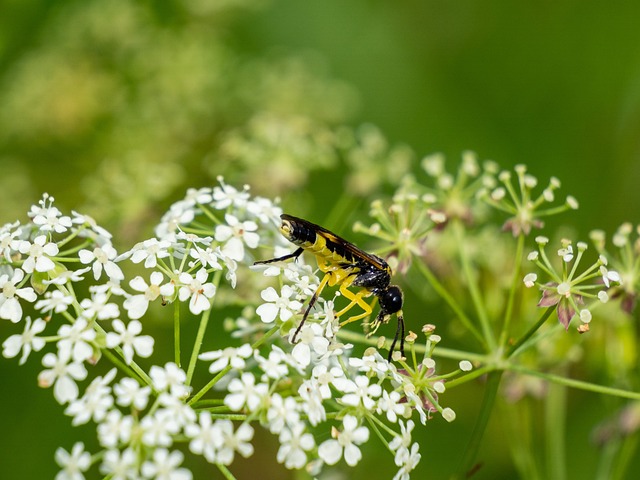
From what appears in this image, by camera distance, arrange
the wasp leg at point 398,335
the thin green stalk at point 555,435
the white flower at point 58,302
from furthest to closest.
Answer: the thin green stalk at point 555,435, the wasp leg at point 398,335, the white flower at point 58,302

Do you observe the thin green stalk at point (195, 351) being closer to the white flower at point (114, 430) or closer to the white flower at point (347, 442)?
the white flower at point (114, 430)

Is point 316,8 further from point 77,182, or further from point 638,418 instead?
point 638,418

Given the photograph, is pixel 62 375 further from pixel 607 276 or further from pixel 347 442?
pixel 607 276

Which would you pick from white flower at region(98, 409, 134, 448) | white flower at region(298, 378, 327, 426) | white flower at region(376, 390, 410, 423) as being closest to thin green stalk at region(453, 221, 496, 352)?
white flower at region(376, 390, 410, 423)

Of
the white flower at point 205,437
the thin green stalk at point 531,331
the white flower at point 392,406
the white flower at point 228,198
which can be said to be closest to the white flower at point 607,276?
the thin green stalk at point 531,331

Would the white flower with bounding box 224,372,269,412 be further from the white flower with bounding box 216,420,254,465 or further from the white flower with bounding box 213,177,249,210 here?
the white flower with bounding box 213,177,249,210

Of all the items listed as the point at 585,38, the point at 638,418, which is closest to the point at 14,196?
the point at 638,418
